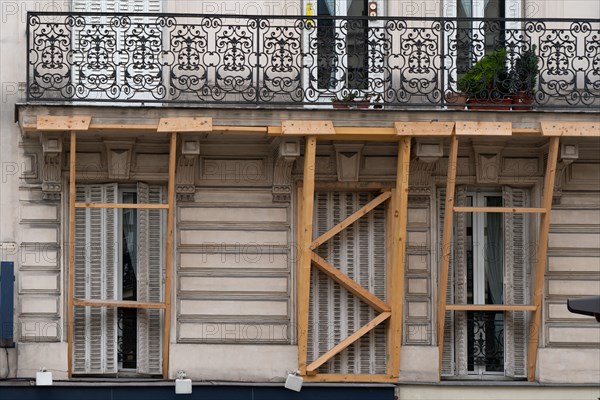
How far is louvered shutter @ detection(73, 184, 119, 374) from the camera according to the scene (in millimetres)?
17406

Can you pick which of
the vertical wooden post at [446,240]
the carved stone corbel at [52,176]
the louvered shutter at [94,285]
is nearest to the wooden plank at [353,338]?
the vertical wooden post at [446,240]

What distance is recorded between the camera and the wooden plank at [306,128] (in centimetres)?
1656

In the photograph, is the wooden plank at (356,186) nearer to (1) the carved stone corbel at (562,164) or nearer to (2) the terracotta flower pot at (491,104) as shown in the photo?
(2) the terracotta flower pot at (491,104)

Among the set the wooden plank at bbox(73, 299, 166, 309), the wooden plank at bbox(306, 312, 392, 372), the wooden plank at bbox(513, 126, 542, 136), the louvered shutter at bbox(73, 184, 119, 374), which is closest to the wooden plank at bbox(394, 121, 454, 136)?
the wooden plank at bbox(513, 126, 542, 136)

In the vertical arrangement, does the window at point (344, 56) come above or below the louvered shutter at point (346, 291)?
above

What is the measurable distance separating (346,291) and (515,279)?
222cm

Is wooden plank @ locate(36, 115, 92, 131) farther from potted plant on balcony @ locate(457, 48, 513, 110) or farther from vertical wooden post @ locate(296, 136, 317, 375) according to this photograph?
potted plant on balcony @ locate(457, 48, 513, 110)

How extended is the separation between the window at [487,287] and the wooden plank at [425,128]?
133 cm

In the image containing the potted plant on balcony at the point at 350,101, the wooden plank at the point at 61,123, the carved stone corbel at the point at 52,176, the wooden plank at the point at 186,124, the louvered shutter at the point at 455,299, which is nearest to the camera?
the wooden plank at the point at 61,123

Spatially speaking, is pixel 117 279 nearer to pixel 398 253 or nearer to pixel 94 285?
pixel 94 285

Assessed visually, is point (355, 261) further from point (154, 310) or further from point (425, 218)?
point (154, 310)

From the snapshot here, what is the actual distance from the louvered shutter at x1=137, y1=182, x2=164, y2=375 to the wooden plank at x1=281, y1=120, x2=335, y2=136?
7.14 ft

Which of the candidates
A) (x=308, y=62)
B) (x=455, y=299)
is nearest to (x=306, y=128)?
(x=308, y=62)

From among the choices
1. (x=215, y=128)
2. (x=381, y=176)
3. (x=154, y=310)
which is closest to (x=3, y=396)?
(x=154, y=310)
